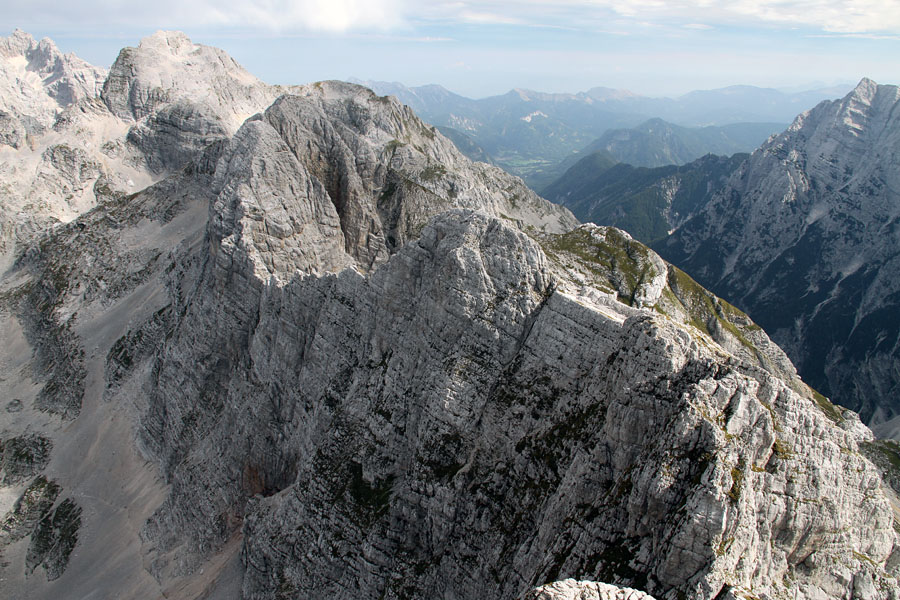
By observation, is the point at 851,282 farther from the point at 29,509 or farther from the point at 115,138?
the point at 115,138

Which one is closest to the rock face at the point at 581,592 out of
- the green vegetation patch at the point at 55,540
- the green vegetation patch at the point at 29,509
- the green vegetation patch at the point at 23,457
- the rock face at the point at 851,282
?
the green vegetation patch at the point at 55,540

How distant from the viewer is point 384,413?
3912 centimetres

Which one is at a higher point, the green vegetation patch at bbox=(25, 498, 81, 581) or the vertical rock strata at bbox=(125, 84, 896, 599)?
the vertical rock strata at bbox=(125, 84, 896, 599)

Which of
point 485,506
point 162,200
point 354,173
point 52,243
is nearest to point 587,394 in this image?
point 485,506

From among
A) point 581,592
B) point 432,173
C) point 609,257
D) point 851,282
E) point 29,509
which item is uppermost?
point 581,592

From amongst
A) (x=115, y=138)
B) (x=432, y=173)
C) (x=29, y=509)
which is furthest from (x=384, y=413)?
(x=115, y=138)

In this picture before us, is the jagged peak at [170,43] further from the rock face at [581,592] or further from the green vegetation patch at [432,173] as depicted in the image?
the rock face at [581,592]

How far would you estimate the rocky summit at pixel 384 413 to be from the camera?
79.7ft

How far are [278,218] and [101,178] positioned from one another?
4163 inches

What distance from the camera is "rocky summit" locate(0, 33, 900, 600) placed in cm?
2430

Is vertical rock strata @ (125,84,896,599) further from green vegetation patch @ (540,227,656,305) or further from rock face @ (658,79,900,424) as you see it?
rock face @ (658,79,900,424)

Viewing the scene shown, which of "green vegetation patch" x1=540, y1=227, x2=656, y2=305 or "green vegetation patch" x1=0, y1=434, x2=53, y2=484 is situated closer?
"green vegetation patch" x1=540, y1=227, x2=656, y2=305

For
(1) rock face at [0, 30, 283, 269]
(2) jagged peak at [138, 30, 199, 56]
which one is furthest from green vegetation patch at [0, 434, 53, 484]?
(2) jagged peak at [138, 30, 199, 56]

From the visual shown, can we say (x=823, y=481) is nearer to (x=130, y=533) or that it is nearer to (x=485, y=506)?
(x=485, y=506)
